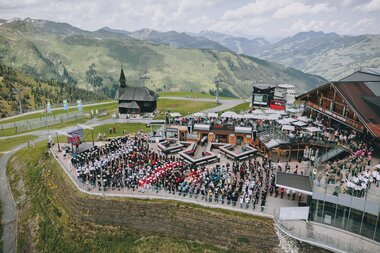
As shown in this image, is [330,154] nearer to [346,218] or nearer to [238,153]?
[238,153]

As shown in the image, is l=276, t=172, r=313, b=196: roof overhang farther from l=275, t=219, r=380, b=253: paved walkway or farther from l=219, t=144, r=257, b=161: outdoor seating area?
l=219, t=144, r=257, b=161: outdoor seating area

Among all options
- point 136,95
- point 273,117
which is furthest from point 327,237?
point 136,95

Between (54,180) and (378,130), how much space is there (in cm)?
4669

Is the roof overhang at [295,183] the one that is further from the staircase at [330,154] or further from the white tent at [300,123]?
the white tent at [300,123]

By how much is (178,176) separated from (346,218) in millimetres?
18777

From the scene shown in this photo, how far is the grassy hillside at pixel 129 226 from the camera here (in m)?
29.2

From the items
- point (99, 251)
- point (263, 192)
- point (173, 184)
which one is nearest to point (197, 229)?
point (173, 184)

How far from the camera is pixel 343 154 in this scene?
3888 centimetres

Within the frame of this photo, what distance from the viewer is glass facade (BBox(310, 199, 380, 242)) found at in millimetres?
25125

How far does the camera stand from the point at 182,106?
308ft

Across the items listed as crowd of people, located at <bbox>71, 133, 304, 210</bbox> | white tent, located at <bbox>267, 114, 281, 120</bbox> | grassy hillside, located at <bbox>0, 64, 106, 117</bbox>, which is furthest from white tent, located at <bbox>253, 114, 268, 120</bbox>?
grassy hillside, located at <bbox>0, 64, 106, 117</bbox>

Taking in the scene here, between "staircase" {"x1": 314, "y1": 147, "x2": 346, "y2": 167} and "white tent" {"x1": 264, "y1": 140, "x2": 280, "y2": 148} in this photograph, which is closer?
"staircase" {"x1": 314, "y1": 147, "x2": 346, "y2": 167}

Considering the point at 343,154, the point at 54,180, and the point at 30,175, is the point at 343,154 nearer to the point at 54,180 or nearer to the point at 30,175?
the point at 54,180

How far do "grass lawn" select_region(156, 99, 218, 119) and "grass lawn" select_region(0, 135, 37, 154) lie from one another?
34.9 meters
